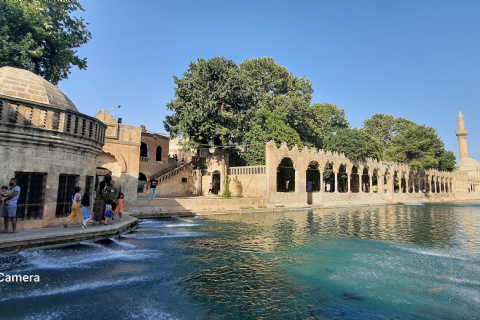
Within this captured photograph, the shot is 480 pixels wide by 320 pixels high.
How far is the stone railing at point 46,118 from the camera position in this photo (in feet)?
30.8

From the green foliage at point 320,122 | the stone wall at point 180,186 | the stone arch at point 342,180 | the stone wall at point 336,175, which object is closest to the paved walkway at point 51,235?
the stone wall at point 336,175

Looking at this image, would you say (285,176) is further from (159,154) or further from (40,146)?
(40,146)

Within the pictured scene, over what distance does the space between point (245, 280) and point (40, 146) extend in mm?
8222

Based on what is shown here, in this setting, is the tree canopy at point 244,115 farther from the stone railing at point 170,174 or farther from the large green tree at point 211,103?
the stone railing at point 170,174

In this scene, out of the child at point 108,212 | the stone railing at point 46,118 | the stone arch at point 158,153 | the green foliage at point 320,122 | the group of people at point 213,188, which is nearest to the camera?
the stone railing at point 46,118

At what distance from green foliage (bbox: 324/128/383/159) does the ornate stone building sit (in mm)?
33219

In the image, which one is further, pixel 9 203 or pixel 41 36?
pixel 41 36

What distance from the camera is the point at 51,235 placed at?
9148 millimetres

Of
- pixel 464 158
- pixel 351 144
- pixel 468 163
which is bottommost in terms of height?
pixel 351 144

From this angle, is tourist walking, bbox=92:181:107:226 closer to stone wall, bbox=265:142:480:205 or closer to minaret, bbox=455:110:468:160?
stone wall, bbox=265:142:480:205

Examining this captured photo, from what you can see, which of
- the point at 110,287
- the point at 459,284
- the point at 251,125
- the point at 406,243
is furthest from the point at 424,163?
the point at 110,287

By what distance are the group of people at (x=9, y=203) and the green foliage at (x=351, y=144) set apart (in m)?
35.8

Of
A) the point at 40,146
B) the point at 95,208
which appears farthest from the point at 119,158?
the point at 40,146

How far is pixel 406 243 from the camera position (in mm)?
12211
